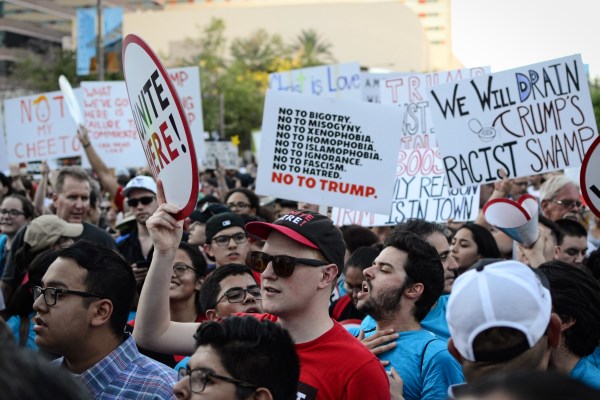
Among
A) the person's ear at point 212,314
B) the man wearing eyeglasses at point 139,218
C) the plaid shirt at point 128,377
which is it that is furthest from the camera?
the man wearing eyeglasses at point 139,218

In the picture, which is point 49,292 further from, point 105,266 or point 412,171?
point 412,171

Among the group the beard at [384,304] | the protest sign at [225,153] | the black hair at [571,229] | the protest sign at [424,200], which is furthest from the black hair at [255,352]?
the protest sign at [225,153]

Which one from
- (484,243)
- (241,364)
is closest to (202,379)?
(241,364)

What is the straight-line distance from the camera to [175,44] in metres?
91.9

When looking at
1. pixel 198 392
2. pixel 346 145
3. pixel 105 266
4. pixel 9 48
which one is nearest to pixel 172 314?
pixel 105 266

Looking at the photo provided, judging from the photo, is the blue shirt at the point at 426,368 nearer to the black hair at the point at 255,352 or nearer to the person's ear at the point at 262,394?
the black hair at the point at 255,352

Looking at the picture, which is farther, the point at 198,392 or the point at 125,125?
the point at 125,125

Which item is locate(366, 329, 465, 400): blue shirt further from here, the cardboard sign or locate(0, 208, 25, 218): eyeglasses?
locate(0, 208, 25, 218): eyeglasses

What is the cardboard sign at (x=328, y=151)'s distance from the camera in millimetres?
7094

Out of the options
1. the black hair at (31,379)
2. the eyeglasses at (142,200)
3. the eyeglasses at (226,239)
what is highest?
the black hair at (31,379)

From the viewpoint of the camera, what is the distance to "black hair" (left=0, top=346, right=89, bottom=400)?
4.78 feet

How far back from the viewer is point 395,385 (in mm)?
3818

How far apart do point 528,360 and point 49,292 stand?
2053 millimetres

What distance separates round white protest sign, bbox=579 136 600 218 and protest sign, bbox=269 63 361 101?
8.89 meters
